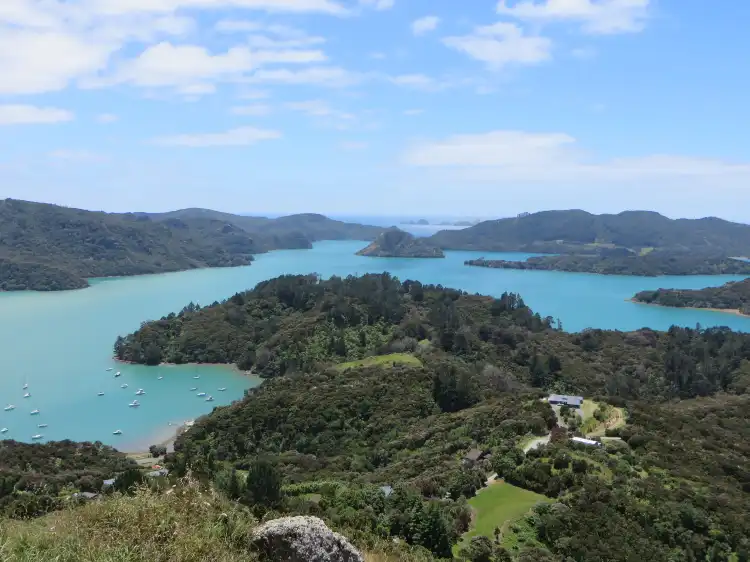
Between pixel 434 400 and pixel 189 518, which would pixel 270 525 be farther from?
pixel 434 400

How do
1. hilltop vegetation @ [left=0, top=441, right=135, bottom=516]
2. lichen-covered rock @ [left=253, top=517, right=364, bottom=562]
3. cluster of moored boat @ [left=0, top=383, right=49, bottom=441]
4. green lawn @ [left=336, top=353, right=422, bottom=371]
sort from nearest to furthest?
lichen-covered rock @ [left=253, top=517, right=364, bottom=562], hilltop vegetation @ [left=0, top=441, right=135, bottom=516], cluster of moored boat @ [left=0, top=383, right=49, bottom=441], green lawn @ [left=336, top=353, right=422, bottom=371]

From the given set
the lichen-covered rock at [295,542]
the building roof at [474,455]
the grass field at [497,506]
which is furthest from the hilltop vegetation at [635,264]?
the lichen-covered rock at [295,542]

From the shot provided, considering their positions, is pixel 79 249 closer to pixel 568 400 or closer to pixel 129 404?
pixel 129 404

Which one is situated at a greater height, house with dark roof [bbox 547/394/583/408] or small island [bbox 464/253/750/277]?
small island [bbox 464/253/750/277]

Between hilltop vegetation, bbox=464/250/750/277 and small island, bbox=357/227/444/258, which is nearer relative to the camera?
hilltop vegetation, bbox=464/250/750/277

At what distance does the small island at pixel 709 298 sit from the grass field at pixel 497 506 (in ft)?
316

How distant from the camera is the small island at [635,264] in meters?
148

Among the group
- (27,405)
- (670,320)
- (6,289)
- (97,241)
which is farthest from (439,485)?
(97,241)

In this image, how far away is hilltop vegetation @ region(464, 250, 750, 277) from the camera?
486 feet

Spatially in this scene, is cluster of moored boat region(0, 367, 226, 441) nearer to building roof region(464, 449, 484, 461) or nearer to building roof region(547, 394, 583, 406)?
building roof region(464, 449, 484, 461)

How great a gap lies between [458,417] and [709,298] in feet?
297

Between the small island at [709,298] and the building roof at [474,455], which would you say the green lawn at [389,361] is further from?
the small island at [709,298]

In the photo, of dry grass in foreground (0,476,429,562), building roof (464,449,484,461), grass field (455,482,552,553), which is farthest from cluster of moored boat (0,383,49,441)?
dry grass in foreground (0,476,429,562)

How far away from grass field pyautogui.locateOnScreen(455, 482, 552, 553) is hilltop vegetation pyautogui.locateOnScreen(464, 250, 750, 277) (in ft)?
461
